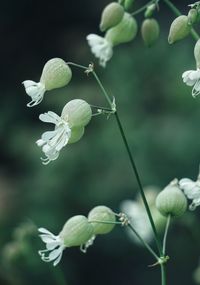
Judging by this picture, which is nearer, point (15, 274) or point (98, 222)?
point (98, 222)

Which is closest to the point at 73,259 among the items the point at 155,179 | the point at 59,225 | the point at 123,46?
the point at 59,225

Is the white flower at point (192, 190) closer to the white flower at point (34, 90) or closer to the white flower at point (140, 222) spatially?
the white flower at point (34, 90)

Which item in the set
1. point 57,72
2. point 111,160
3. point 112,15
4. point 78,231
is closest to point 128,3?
point 112,15

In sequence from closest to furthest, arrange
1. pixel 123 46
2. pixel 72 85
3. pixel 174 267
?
pixel 174 267 → pixel 72 85 → pixel 123 46

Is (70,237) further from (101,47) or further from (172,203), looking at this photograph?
(101,47)

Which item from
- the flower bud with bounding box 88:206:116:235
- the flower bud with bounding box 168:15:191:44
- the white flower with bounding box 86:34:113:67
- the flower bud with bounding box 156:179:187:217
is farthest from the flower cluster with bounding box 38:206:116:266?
the white flower with bounding box 86:34:113:67

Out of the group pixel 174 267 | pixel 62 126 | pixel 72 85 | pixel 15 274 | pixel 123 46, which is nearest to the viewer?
pixel 62 126

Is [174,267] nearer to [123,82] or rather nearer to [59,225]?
[59,225]

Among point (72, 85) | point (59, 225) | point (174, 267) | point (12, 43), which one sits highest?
point (12, 43)

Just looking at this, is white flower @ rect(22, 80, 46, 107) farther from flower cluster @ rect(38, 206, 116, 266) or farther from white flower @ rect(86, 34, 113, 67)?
white flower @ rect(86, 34, 113, 67)
